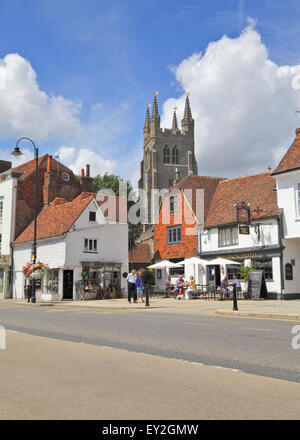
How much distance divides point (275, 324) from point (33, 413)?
33.2ft

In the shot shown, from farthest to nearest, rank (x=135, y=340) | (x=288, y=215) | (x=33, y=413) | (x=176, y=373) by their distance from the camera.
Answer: (x=288, y=215) → (x=135, y=340) → (x=176, y=373) → (x=33, y=413)

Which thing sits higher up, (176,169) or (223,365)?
(176,169)

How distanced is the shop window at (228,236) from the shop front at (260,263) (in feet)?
2.13

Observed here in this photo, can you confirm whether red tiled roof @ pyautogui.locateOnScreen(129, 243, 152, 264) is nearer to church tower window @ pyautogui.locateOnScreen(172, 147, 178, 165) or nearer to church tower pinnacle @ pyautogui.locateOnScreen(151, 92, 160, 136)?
church tower window @ pyautogui.locateOnScreen(172, 147, 178, 165)

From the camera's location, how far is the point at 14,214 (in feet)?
132

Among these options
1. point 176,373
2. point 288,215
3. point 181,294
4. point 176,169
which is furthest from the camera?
point 176,169

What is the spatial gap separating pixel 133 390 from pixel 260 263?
25596 millimetres

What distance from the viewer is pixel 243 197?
33719 mm

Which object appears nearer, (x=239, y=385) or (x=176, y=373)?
(x=239, y=385)

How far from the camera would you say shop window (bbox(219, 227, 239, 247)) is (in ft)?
105

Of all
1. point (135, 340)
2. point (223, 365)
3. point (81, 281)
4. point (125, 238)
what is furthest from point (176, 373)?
point (125, 238)

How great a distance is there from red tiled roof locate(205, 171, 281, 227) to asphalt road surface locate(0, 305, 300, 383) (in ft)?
59.2

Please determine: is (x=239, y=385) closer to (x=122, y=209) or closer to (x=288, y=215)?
(x=288, y=215)

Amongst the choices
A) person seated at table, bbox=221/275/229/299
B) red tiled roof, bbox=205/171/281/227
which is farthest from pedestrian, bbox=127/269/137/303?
red tiled roof, bbox=205/171/281/227
